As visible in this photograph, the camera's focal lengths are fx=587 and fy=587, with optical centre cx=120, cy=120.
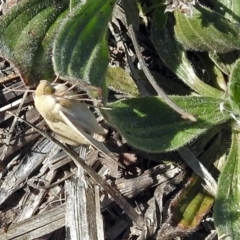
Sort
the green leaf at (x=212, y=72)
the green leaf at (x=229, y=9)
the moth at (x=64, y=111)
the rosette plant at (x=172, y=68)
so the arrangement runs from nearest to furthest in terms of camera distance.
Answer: the moth at (x=64, y=111) < the rosette plant at (x=172, y=68) < the green leaf at (x=229, y=9) < the green leaf at (x=212, y=72)

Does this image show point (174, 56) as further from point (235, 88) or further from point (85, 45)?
point (85, 45)

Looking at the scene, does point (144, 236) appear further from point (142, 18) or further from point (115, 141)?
point (142, 18)

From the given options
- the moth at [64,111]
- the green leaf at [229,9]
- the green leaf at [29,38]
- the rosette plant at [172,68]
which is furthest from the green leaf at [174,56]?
the moth at [64,111]

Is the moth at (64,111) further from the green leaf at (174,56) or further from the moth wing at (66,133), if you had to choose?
the green leaf at (174,56)

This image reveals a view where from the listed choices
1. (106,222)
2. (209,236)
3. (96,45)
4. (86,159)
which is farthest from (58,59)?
(209,236)

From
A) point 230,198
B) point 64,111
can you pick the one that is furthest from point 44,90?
point 230,198

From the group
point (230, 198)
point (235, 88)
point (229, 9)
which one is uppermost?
point (229, 9)

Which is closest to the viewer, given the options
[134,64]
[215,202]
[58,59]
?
[58,59]
